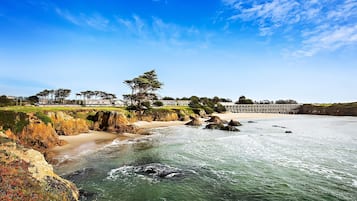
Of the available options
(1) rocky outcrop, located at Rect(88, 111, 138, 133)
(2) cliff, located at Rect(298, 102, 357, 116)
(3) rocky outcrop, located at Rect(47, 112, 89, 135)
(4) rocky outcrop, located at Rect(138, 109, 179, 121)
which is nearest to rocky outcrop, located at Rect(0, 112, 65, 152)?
(3) rocky outcrop, located at Rect(47, 112, 89, 135)

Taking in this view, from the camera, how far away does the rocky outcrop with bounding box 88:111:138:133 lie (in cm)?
3803

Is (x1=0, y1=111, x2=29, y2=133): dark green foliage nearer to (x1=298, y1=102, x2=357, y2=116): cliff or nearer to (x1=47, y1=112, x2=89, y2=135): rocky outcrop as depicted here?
(x1=47, y1=112, x2=89, y2=135): rocky outcrop

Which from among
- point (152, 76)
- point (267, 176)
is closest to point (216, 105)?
point (152, 76)

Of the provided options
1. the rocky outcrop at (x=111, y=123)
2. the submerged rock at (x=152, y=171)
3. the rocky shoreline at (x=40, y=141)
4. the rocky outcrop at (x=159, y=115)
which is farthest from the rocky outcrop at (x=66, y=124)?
the rocky outcrop at (x=159, y=115)

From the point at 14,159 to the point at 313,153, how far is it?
84.3 feet

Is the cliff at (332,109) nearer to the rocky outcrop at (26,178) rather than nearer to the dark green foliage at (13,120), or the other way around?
the dark green foliage at (13,120)

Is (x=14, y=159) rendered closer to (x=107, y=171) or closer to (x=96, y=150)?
(x=107, y=171)

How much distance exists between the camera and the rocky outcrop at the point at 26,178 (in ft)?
25.8

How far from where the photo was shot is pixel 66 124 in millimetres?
32625

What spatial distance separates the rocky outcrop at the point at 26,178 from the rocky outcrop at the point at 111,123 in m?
26.8

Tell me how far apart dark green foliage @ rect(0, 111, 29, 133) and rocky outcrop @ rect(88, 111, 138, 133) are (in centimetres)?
1370

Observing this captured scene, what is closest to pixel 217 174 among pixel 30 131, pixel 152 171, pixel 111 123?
pixel 152 171

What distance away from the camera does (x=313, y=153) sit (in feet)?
76.7

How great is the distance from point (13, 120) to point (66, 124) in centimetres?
825
